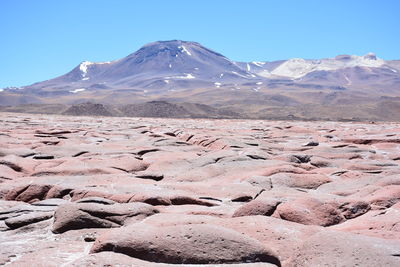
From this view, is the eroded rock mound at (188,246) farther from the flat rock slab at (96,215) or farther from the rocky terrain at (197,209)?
the flat rock slab at (96,215)

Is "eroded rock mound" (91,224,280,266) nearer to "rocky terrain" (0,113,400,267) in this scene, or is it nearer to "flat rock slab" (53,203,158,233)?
"rocky terrain" (0,113,400,267)

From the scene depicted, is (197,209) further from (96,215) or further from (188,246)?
(188,246)

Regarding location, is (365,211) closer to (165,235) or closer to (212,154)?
(165,235)

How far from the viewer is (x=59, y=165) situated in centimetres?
697

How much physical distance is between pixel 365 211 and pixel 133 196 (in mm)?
2331

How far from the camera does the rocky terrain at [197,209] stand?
299 centimetres

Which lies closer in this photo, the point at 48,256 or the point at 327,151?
the point at 48,256

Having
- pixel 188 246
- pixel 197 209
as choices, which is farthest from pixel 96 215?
pixel 188 246

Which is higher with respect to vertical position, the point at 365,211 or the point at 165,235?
the point at 165,235

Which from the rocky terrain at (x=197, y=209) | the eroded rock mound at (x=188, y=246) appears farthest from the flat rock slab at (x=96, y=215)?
the eroded rock mound at (x=188, y=246)

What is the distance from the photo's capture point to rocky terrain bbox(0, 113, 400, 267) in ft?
9.82

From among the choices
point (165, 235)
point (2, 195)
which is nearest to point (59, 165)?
point (2, 195)

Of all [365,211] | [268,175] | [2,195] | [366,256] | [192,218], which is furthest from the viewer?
[268,175]

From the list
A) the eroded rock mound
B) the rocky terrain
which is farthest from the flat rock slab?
the eroded rock mound
